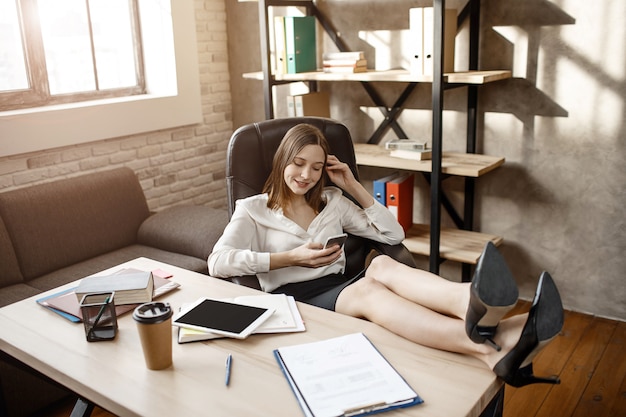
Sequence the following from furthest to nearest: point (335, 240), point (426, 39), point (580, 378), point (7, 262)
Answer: point (426, 39) → point (7, 262) → point (580, 378) → point (335, 240)

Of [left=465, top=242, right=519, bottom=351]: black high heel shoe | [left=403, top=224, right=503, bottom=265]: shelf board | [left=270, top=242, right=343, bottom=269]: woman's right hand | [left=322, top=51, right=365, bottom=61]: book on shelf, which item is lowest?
[left=403, top=224, right=503, bottom=265]: shelf board

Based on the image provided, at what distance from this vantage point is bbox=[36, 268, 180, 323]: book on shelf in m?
1.76

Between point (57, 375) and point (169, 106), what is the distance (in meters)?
2.42

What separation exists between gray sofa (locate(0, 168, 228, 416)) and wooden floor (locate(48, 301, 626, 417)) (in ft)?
2.30

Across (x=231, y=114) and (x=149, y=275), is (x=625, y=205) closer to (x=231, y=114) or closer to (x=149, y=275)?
(x=149, y=275)

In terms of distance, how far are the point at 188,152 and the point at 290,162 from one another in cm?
187

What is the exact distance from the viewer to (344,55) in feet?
10.8

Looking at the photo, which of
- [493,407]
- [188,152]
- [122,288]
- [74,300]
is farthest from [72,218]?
[493,407]

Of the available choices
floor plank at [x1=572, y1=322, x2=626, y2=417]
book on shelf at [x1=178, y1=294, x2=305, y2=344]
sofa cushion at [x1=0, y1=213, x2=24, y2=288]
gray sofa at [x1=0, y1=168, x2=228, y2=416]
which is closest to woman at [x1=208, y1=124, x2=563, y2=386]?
book on shelf at [x1=178, y1=294, x2=305, y2=344]

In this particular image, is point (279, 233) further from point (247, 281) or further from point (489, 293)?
point (489, 293)

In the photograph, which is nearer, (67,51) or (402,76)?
(402,76)

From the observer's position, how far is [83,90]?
3.43 meters

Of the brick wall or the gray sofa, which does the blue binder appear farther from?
the brick wall

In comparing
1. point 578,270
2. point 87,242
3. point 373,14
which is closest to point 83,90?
point 87,242
